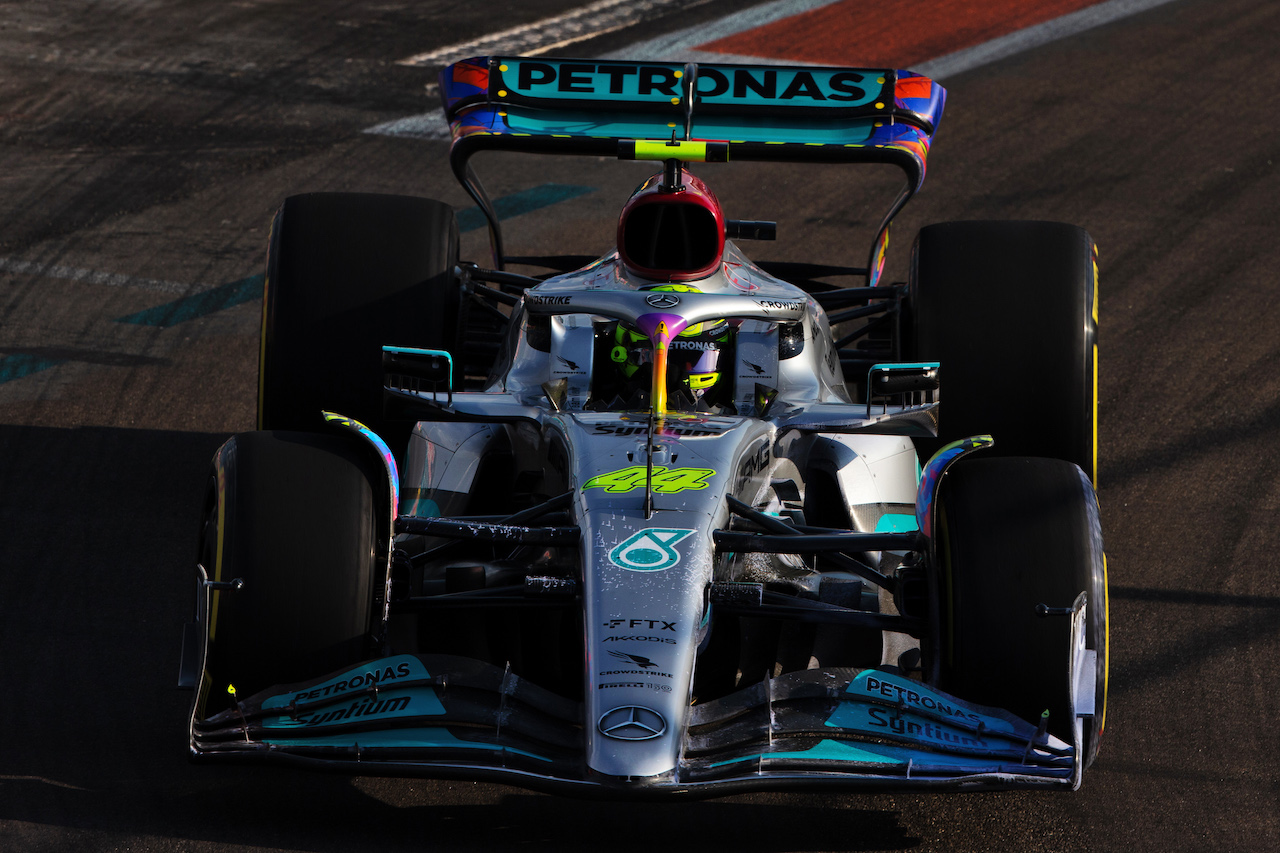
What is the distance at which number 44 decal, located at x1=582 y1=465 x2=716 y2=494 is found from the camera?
5.23 metres

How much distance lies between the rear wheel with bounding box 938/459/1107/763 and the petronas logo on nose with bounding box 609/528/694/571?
2.83 ft

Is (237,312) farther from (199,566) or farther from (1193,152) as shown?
(1193,152)

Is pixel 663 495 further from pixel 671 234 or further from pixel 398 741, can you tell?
pixel 671 234

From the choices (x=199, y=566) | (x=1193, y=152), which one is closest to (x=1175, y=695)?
(x=199, y=566)

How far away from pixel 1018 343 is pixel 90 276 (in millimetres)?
5997

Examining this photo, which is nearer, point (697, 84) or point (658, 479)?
point (658, 479)

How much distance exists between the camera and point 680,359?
6188 mm

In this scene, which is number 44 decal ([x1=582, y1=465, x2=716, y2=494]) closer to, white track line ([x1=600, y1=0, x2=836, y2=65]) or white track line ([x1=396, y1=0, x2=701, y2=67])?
white track line ([x1=600, y1=0, x2=836, y2=65])

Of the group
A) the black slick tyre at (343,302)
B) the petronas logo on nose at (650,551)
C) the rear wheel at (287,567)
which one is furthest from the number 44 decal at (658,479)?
the black slick tyre at (343,302)

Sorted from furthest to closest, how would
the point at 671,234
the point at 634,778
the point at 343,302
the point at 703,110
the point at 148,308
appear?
the point at 148,308, the point at 703,110, the point at 343,302, the point at 671,234, the point at 634,778

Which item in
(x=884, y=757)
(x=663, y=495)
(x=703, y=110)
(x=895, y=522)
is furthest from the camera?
(x=703, y=110)

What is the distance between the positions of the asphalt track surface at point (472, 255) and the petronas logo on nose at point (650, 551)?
0.88m

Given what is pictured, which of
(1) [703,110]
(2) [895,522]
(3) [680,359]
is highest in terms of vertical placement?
(1) [703,110]

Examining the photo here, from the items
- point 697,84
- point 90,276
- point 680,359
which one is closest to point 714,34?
point 90,276
